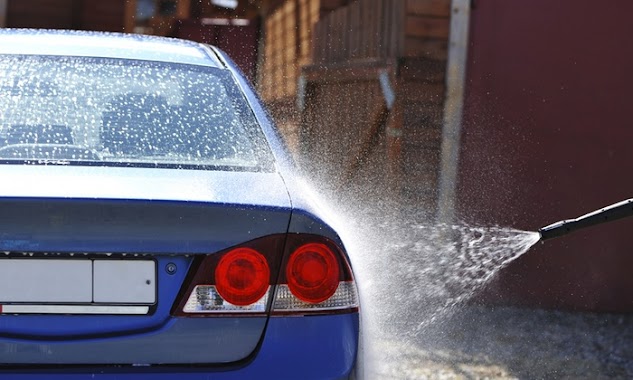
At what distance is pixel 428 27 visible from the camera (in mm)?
8977

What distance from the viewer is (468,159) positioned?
8914mm

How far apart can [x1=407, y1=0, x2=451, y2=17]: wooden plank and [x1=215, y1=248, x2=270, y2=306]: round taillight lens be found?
20.1ft

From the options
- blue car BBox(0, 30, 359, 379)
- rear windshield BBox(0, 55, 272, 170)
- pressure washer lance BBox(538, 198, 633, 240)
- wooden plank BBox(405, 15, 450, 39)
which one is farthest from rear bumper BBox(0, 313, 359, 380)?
wooden plank BBox(405, 15, 450, 39)

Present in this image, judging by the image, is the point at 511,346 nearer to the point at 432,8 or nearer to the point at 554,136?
the point at 554,136

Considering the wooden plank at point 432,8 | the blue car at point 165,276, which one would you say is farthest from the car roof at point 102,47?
the wooden plank at point 432,8

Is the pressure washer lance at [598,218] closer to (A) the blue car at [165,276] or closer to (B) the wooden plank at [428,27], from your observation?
(A) the blue car at [165,276]

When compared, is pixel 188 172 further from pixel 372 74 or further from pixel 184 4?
pixel 184 4

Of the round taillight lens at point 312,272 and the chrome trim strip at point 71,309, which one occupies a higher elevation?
the round taillight lens at point 312,272

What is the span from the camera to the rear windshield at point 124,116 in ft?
11.6

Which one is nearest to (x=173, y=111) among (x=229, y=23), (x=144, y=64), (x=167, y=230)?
(x=144, y=64)

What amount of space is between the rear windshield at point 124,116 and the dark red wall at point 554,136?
4.77 metres

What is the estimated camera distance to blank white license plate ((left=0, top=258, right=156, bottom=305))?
9.74 ft

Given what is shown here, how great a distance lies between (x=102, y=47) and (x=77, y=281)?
1.55 m

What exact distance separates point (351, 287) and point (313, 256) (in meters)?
0.14
